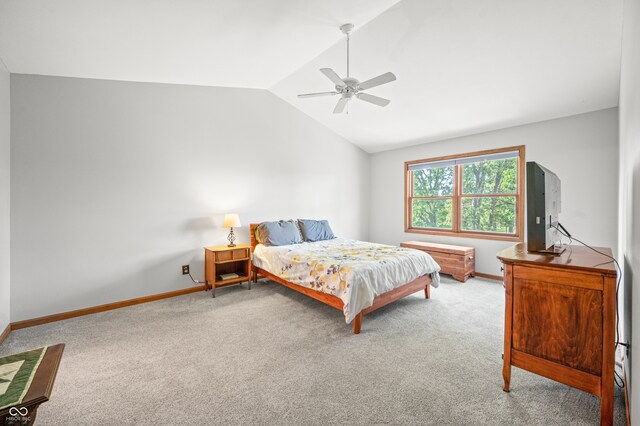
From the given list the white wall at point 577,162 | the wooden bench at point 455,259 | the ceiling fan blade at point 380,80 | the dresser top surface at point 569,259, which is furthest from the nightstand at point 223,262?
the white wall at point 577,162

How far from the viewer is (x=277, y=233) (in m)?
4.28

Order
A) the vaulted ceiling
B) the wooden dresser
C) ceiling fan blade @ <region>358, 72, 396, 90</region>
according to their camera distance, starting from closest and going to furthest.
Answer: the wooden dresser → the vaulted ceiling → ceiling fan blade @ <region>358, 72, 396, 90</region>

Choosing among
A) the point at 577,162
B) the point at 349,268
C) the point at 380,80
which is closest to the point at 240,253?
the point at 349,268

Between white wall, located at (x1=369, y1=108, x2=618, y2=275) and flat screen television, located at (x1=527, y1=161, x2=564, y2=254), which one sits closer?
flat screen television, located at (x1=527, y1=161, x2=564, y2=254)

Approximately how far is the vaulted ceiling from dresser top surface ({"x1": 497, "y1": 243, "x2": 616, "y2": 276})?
192cm

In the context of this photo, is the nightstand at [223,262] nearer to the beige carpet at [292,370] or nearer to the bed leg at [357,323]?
the beige carpet at [292,370]

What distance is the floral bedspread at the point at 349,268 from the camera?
2.73 meters

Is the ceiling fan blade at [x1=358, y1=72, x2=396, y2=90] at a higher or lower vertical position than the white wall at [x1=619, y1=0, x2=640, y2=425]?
higher

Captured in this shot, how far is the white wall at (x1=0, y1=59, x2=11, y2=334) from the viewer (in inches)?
104

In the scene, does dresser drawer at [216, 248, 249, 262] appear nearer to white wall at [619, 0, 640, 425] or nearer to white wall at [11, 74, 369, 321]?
white wall at [11, 74, 369, 321]

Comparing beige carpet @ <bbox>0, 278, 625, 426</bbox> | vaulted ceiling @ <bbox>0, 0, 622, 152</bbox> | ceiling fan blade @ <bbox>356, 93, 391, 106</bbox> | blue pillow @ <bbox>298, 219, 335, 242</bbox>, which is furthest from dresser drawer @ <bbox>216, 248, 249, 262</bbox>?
ceiling fan blade @ <bbox>356, 93, 391, 106</bbox>

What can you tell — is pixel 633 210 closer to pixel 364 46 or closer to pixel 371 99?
pixel 371 99

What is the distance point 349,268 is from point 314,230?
1941 millimetres

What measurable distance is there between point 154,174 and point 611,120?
5.61 m
